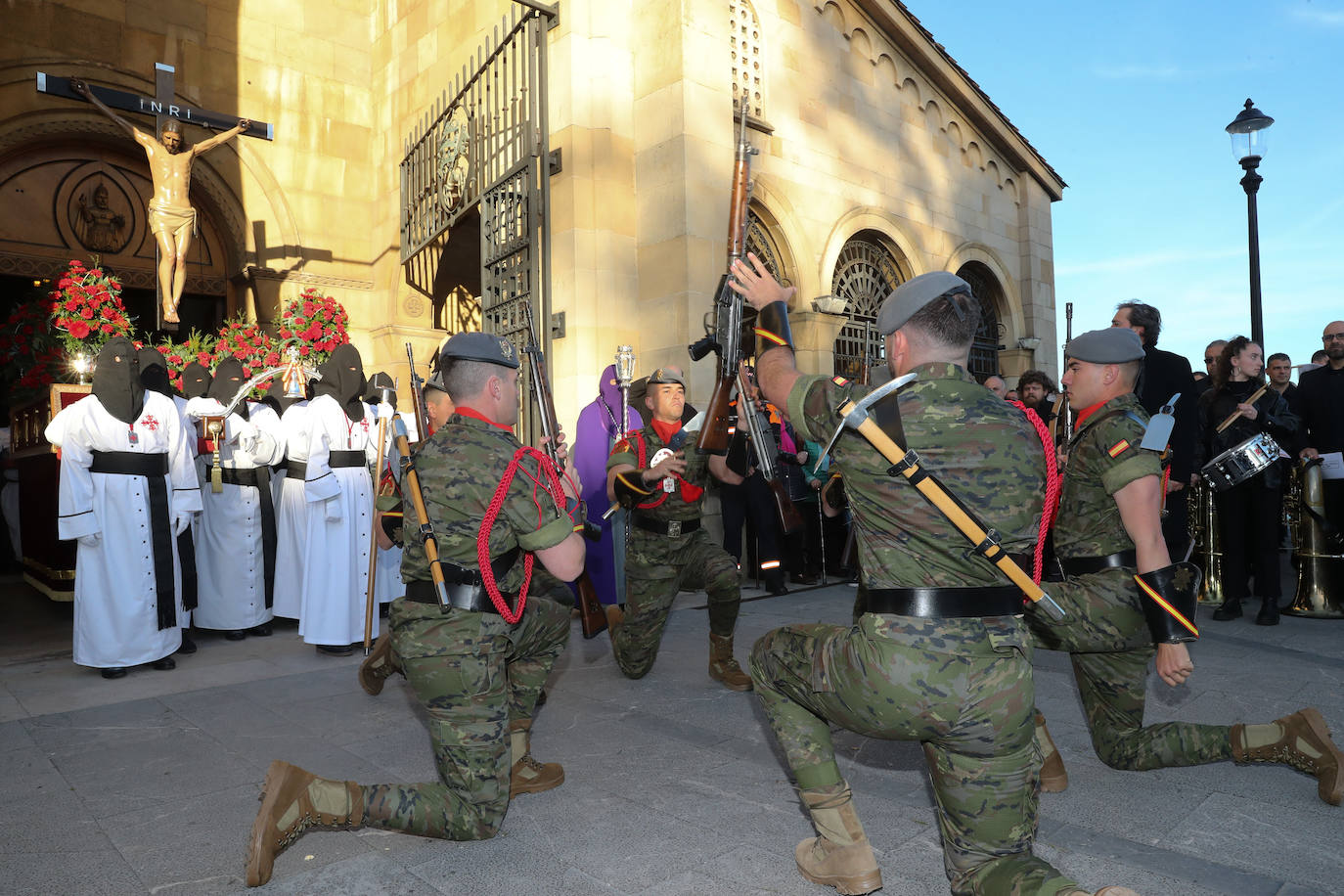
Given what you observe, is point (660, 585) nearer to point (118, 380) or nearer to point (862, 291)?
point (118, 380)

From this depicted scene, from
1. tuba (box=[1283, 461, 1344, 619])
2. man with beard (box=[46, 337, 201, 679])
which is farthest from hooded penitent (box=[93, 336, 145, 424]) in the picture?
tuba (box=[1283, 461, 1344, 619])

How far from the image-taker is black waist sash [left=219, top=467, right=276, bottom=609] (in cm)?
707

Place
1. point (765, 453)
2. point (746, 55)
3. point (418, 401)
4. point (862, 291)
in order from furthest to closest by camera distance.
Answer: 1. point (862, 291)
2. point (746, 55)
3. point (418, 401)
4. point (765, 453)

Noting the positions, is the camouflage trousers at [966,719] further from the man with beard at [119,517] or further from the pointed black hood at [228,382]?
the pointed black hood at [228,382]

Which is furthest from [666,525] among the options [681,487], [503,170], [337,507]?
[503,170]

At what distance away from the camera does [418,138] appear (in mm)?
10305

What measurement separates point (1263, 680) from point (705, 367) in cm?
497

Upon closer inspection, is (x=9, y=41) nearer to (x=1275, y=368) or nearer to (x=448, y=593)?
(x=448, y=593)

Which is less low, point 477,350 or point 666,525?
point 477,350

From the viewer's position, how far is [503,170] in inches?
341

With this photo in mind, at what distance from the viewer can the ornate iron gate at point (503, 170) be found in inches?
297

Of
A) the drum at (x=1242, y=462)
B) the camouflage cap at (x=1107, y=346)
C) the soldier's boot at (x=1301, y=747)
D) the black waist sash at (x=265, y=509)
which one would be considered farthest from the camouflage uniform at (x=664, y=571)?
the drum at (x=1242, y=462)

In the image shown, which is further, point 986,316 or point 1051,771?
point 986,316

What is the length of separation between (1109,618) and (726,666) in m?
2.42
